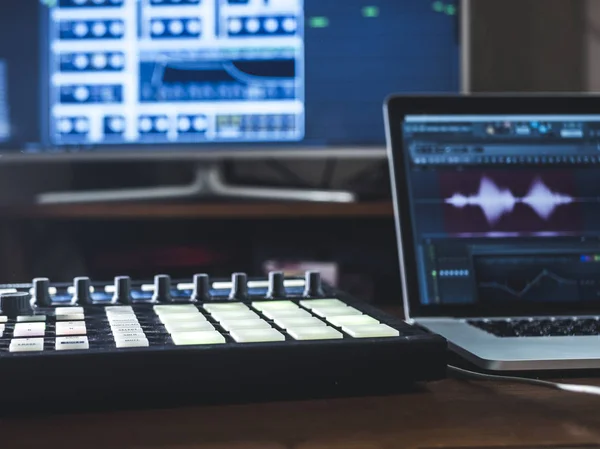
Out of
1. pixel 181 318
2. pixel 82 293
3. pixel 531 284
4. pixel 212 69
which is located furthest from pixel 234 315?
pixel 212 69

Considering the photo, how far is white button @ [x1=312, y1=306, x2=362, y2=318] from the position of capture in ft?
1.75

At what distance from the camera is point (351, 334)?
466 millimetres

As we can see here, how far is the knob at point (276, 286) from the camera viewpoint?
62 centimetres

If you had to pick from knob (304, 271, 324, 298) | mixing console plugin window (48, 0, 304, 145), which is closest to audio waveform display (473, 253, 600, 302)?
knob (304, 271, 324, 298)

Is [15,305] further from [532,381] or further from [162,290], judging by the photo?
[532,381]

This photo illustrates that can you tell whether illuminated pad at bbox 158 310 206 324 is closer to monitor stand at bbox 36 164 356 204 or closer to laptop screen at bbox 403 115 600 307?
laptop screen at bbox 403 115 600 307

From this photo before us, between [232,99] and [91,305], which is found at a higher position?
[232,99]

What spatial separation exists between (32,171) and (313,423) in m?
1.10

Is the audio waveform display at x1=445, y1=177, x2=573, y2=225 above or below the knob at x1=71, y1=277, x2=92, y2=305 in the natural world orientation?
above

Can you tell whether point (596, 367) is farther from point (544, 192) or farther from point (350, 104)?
point (350, 104)

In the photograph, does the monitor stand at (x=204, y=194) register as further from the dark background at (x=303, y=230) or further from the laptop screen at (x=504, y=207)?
the laptop screen at (x=504, y=207)

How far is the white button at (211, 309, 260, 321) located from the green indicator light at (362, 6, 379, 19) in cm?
70

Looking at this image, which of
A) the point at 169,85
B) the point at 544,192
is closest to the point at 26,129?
the point at 169,85

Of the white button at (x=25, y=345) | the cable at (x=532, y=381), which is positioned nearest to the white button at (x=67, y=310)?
the white button at (x=25, y=345)
